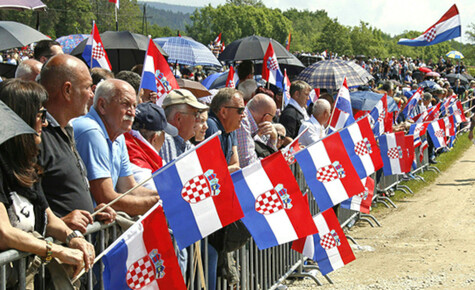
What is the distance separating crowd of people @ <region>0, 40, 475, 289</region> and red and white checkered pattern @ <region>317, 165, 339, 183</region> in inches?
28.9

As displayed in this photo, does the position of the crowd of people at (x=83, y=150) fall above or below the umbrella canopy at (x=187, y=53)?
below

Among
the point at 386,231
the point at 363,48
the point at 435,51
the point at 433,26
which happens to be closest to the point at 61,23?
the point at 363,48

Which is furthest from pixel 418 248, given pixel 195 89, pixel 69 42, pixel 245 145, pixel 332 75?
pixel 69 42

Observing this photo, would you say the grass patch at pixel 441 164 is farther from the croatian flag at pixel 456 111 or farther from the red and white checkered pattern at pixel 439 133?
the croatian flag at pixel 456 111

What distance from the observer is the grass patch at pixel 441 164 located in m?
13.1

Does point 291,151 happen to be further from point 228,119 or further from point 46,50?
point 46,50

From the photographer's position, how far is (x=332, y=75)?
40.1ft

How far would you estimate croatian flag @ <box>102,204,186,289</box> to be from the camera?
3557 millimetres

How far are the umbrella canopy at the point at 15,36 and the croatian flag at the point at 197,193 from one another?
500cm

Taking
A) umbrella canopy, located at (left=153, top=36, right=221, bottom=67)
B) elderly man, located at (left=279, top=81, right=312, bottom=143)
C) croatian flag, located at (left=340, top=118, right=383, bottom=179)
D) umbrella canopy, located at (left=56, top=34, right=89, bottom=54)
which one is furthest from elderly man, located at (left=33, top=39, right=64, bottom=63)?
umbrella canopy, located at (left=56, top=34, right=89, bottom=54)

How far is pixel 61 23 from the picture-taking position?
99062 millimetres

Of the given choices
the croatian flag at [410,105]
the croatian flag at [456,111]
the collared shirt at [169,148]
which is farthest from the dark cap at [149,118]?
the croatian flag at [456,111]

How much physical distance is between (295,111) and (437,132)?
7.28m

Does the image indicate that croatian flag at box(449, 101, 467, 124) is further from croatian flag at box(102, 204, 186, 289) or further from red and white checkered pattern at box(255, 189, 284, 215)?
croatian flag at box(102, 204, 186, 289)
